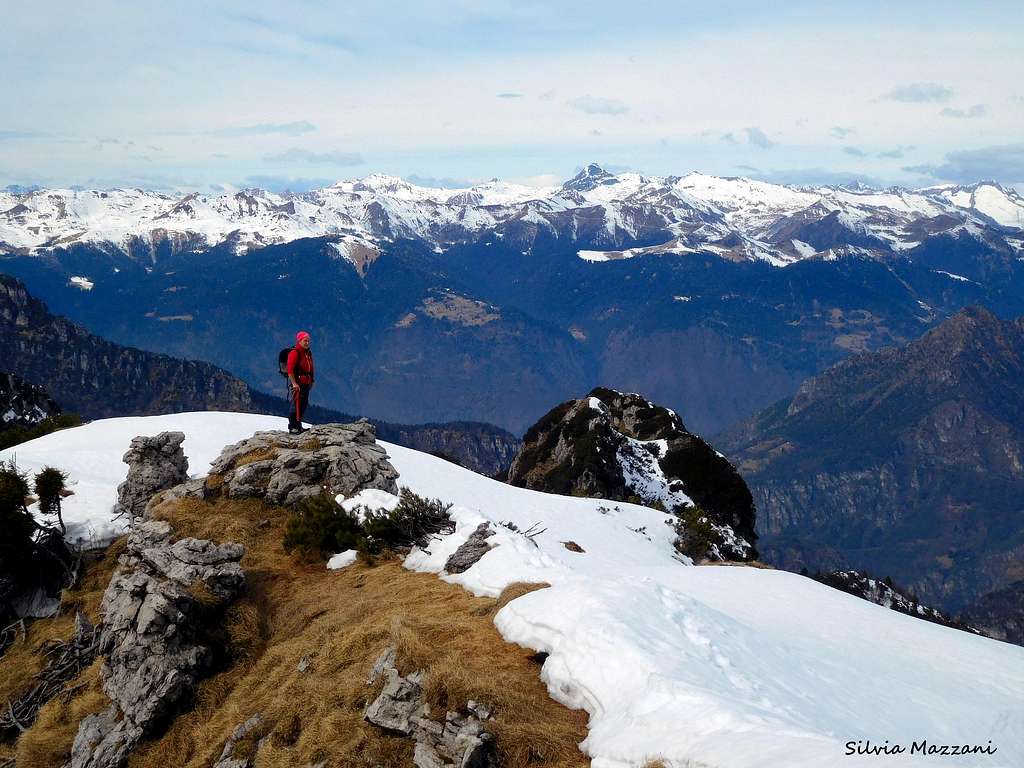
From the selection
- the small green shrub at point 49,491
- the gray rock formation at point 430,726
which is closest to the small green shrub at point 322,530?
the small green shrub at point 49,491

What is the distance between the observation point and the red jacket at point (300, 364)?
22953mm

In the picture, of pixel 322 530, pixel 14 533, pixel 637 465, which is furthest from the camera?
pixel 637 465

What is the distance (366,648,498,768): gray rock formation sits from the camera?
332 inches

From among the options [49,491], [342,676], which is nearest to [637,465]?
[49,491]

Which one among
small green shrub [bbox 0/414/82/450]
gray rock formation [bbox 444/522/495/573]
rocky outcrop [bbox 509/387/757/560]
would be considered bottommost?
rocky outcrop [bbox 509/387/757/560]

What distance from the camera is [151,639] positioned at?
1191cm

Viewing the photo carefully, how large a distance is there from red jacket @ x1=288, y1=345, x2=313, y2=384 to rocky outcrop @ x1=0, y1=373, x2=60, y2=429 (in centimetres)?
10741

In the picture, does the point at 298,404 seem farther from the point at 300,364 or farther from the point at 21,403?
the point at 21,403

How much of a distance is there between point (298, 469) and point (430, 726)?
12747mm

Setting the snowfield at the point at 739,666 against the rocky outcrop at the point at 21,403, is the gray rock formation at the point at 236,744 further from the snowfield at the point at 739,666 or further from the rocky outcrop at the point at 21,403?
the rocky outcrop at the point at 21,403

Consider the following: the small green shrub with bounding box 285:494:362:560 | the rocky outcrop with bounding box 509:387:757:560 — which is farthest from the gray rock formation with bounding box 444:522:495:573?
the rocky outcrop with bounding box 509:387:757:560

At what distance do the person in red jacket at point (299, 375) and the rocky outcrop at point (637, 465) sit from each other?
43.1 metres

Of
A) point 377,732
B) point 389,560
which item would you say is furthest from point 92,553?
point 377,732

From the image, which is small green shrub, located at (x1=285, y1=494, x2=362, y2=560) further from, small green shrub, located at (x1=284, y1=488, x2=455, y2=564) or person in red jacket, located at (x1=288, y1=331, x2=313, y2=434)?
person in red jacket, located at (x1=288, y1=331, x2=313, y2=434)
